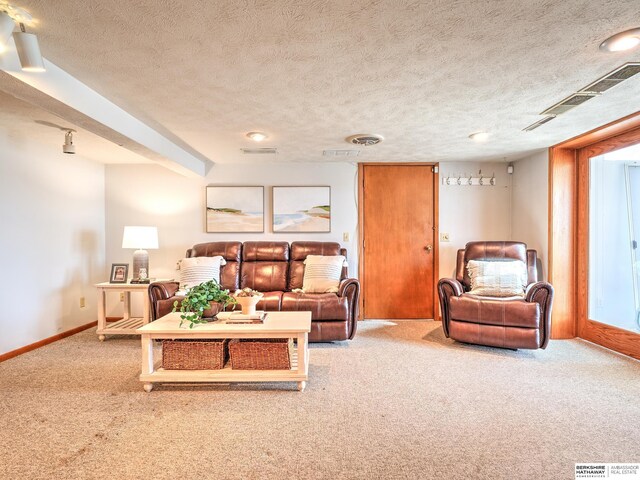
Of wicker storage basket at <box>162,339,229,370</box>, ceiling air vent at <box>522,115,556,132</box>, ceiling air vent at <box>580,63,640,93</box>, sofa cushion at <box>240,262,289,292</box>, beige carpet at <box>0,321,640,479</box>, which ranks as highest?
ceiling air vent at <box>522,115,556,132</box>

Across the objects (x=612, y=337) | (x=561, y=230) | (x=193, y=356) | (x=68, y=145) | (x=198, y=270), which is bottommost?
(x=612, y=337)

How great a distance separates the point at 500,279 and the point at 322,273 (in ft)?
5.96

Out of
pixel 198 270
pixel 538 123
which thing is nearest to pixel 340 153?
pixel 538 123

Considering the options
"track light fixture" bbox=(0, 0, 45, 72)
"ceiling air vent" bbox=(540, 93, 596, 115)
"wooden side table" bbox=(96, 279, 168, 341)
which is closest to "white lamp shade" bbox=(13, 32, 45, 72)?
"track light fixture" bbox=(0, 0, 45, 72)

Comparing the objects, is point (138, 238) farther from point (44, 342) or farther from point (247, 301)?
point (247, 301)

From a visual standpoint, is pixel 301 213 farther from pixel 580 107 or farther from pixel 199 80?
pixel 580 107

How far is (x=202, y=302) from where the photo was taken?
8.15 ft

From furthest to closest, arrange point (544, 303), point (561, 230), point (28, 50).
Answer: point (561, 230) < point (544, 303) < point (28, 50)

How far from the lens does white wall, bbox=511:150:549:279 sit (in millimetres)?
3758

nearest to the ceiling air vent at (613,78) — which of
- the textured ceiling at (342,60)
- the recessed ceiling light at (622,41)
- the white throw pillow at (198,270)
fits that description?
the textured ceiling at (342,60)

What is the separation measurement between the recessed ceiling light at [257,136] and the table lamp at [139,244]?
169cm

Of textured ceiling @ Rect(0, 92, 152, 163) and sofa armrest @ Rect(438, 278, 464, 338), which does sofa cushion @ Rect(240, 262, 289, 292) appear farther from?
textured ceiling @ Rect(0, 92, 152, 163)

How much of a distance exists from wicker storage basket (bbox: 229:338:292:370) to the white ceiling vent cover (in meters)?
2.01

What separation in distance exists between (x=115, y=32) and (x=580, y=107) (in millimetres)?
3041
